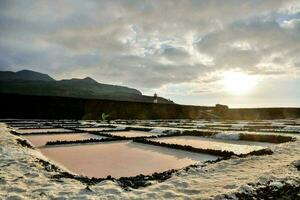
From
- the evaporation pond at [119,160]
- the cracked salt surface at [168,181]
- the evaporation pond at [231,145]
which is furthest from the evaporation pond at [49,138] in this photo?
the cracked salt surface at [168,181]

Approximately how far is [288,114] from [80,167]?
40.1 m

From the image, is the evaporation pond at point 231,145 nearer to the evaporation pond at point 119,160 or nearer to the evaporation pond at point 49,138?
the evaporation pond at point 119,160

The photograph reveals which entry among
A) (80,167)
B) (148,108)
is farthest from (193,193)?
(148,108)

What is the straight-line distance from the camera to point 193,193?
4.64m

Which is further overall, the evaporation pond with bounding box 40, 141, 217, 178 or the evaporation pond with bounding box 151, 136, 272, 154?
the evaporation pond with bounding box 151, 136, 272, 154

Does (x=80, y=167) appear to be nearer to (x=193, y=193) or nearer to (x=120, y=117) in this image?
(x=193, y=193)

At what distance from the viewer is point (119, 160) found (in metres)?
7.78

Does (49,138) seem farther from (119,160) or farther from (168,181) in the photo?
(168,181)

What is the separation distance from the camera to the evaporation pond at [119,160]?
6.62 metres

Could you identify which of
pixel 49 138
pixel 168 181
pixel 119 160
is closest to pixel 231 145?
pixel 119 160

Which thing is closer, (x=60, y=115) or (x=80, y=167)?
(x=80, y=167)

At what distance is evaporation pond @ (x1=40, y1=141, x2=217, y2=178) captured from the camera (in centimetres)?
662

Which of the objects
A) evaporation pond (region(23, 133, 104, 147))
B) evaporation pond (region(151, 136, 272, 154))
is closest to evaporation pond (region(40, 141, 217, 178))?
evaporation pond (region(151, 136, 272, 154))

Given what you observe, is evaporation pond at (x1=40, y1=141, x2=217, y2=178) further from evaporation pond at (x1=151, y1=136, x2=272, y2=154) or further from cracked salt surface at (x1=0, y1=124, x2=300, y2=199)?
evaporation pond at (x1=151, y1=136, x2=272, y2=154)
